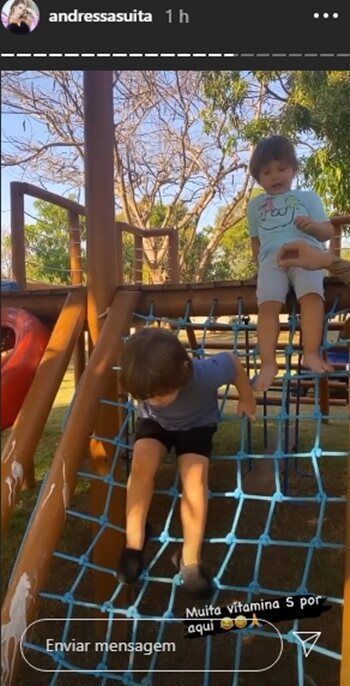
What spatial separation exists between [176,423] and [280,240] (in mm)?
721

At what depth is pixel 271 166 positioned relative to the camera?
192cm

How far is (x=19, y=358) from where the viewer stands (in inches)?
72.2

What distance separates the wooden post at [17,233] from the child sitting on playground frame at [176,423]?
5.83ft

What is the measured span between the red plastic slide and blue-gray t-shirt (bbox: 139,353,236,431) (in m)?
0.47

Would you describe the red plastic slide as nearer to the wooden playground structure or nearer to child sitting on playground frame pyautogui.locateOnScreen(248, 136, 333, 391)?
the wooden playground structure

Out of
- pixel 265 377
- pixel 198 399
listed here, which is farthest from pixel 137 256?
pixel 198 399

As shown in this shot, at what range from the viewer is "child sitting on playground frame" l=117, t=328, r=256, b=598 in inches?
54.4

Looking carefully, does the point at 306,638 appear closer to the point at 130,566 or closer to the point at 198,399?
the point at 130,566

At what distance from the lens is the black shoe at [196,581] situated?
4.50 ft

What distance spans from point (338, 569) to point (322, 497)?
1.14m

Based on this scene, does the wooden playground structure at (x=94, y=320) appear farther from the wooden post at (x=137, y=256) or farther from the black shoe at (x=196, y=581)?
the wooden post at (x=137, y=256)
